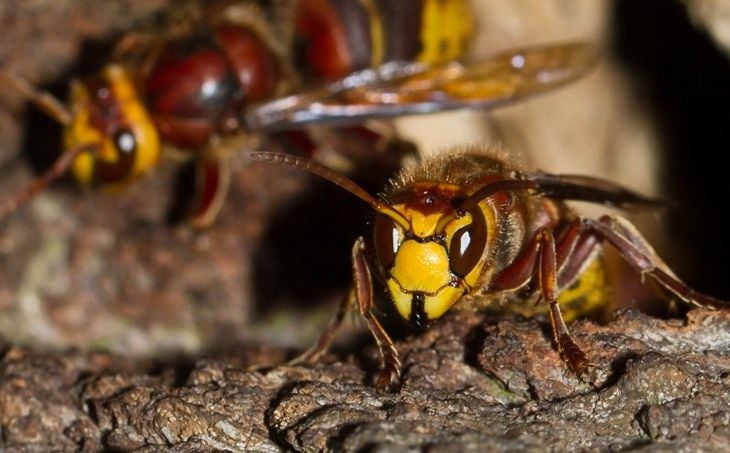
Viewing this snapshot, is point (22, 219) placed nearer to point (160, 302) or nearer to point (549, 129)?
point (160, 302)

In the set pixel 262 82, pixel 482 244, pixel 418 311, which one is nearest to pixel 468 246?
pixel 482 244

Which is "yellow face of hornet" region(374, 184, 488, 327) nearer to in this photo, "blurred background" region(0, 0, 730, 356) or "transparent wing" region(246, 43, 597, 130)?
"blurred background" region(0, 0, 730, 356)

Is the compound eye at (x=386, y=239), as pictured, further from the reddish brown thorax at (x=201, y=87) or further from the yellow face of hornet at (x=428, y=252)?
the reddish brown thorax at (x=201, y=87)

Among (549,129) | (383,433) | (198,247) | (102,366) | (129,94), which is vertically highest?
(129,94)

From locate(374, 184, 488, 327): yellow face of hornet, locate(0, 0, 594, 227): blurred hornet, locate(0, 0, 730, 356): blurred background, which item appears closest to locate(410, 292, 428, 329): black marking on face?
locate(374, 184, 488, 327): yellow face of hornet

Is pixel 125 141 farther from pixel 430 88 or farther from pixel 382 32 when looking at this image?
pixel 430 88

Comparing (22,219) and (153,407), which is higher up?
(22,219)

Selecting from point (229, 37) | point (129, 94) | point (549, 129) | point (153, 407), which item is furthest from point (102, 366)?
Answer: point (549, 129)
